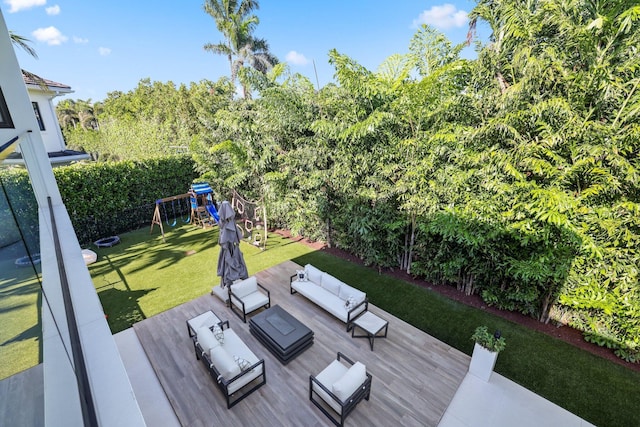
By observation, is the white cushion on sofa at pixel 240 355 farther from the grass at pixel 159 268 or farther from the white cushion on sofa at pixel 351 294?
the grass at pixel 159 268

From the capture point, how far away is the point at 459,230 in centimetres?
688

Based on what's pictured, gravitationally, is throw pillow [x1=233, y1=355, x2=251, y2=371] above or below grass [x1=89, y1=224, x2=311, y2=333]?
above

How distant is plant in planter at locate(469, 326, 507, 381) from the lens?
526 cm

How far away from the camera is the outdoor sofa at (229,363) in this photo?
4.80m

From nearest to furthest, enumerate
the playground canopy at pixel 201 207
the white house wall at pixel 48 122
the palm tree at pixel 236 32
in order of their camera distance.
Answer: the playground canopy at pixel 201 207
the white house wall at pixel 48 122
the palm tree at pixel 236 32

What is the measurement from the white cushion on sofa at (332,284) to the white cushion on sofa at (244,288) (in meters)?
1.96

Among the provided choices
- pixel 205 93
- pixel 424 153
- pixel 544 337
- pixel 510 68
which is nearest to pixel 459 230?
pixel 424 153

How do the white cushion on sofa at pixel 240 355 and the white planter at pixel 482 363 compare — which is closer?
the white cushion on sofa at pixel 240 355

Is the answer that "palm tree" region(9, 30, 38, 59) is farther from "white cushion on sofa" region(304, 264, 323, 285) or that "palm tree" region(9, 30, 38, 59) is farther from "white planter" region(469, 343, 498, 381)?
"white planter" region(469, 343, 498, 381)

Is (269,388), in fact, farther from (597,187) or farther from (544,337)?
(597,187)

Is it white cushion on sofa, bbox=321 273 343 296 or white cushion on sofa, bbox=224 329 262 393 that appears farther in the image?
white cushion on sofa, bbox=321 273 343 296

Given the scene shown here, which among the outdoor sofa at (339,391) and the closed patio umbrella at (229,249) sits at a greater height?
the closed patio umbrella at (229,249)

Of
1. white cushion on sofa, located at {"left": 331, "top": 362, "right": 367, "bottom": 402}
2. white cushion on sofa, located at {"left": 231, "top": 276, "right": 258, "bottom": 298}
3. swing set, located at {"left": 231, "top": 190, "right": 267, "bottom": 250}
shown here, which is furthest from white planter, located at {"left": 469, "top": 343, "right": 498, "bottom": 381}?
swing set, located at {"left": 231, "top": 190, "right": 267, "bottom": 250}

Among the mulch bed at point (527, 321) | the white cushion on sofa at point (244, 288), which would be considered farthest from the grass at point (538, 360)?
the white cushion on sofa at point (244, 288)
